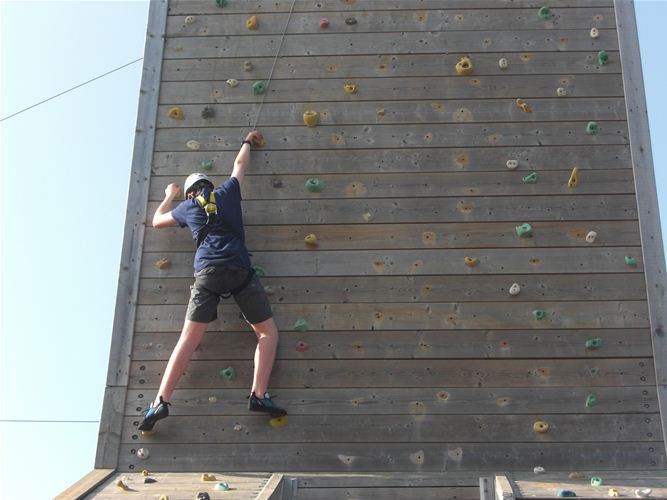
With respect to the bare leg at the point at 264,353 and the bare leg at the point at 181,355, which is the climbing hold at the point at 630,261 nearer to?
the bare leg at the point at 264,353

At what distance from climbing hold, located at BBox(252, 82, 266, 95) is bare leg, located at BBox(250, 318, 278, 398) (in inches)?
52.3

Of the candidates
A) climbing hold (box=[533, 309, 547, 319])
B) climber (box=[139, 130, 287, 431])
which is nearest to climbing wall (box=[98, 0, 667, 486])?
climbing hold (box=[533, 309, 547, 319])

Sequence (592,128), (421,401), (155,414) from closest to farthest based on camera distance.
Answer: (155,414) < (421,401) < (592,128)

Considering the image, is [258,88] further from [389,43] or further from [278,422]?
[278,422]

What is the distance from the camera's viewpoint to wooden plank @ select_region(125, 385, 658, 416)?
343 centimetres

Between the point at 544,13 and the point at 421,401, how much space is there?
231 centimetres

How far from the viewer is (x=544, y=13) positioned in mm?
4219

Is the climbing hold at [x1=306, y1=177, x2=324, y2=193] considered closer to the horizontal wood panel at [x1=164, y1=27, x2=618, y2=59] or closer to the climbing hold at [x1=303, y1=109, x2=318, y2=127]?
the climbing hold at [x1=303, y1=109, x2=318, y2=127]

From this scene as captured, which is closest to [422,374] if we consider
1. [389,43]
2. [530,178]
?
[530,178]

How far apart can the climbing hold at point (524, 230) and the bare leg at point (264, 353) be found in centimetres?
130

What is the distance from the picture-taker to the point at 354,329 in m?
3.62

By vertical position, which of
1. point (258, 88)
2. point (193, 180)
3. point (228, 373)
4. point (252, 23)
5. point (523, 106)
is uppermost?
point (252, 23)

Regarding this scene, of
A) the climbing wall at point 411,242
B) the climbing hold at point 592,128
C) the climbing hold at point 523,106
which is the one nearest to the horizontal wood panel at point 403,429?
the climbing wall at point 411,242

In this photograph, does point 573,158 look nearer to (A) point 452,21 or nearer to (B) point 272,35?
(A) point 452,21
